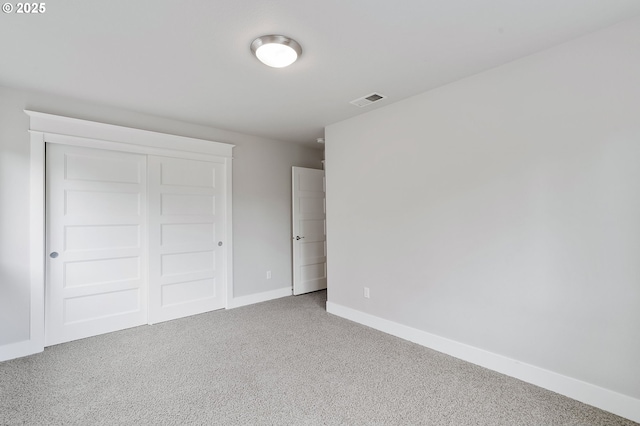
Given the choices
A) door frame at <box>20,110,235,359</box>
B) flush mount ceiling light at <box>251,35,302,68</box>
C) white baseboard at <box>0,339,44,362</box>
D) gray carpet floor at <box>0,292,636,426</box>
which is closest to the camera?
gray carpet floor at <box>0,292,636,426</box>

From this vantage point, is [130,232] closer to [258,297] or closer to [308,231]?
[258,297]

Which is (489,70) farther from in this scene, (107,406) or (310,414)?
(107,406)

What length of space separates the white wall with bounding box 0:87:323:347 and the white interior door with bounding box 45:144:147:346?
210 millimetres

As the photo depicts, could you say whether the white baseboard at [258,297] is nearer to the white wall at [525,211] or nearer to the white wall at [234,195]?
the white wall at [234,195]

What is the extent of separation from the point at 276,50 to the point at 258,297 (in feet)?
11.1

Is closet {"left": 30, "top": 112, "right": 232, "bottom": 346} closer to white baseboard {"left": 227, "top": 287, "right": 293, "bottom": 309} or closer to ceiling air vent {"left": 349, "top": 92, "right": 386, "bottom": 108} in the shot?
white baseboard {"left": 227, "top": 287, "right": 293, "bottom": 309}

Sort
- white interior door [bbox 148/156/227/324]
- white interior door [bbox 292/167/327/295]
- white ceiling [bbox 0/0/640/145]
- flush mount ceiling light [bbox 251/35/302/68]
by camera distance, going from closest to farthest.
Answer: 1. white ceiling [bbox 0/0/640/145]
2. flush mount ceiling light [bbox 251/35/302/68]
3. white interior door [bbox 148/156/227/324]
4. white interior door [bbox 292/167/327/295]

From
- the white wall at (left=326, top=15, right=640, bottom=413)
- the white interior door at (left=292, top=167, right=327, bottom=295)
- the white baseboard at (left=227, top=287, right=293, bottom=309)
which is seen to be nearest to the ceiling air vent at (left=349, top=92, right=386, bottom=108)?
the white wall at (left=326, top=15, right=640, bottom=413)

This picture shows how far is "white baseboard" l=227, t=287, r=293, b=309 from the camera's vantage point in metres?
4.17

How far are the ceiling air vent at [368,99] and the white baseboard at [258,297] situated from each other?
9.72 feet

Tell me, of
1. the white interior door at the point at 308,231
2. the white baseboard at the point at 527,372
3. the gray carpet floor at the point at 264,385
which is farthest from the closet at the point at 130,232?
the white baseboard at the point at 527,372

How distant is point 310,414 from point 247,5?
252cm

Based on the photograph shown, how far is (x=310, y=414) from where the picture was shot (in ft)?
6.29

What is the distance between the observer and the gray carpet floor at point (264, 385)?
1.89 meters
